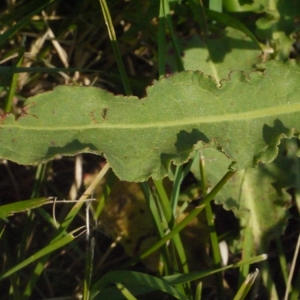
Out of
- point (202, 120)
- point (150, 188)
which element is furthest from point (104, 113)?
point (150, 188)

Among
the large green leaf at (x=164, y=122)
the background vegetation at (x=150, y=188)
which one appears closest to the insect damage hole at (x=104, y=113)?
the large green leaf at (x=164, y=122)

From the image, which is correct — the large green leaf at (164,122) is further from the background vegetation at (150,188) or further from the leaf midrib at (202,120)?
the background vegetation at (150,188)

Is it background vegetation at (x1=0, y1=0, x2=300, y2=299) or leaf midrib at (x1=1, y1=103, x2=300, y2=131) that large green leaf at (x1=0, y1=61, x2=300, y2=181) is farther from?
background vegetation at (x1=0, y1=0, x2=300, y2=299)

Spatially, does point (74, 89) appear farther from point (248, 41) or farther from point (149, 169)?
point (248, 41)

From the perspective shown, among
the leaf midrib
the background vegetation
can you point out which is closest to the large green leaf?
the leaf midrib

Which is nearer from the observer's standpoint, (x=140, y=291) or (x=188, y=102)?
(x=188, y=102)

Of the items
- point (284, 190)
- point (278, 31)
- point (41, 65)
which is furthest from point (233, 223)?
point (41, 65)
